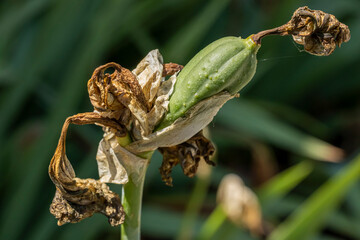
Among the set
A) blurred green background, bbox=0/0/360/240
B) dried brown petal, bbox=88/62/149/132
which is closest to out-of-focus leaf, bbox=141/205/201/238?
blurred green background, bbox=0/0/360/240

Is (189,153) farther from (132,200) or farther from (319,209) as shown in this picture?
(319,209)

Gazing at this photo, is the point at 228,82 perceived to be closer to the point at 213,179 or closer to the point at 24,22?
the point at 213,179

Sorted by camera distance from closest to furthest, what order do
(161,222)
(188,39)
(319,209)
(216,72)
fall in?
(216,72) → (319,209) → (161,222) → (188,39)

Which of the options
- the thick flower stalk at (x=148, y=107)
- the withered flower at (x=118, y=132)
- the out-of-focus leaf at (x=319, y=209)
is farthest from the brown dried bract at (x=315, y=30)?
the out-of-focus leaf at (x=319, y=209)

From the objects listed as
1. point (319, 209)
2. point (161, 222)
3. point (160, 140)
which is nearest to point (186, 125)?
point (160, 140)

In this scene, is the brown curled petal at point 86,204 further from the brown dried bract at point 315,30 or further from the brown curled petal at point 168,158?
the brown dried bract at point 315,30

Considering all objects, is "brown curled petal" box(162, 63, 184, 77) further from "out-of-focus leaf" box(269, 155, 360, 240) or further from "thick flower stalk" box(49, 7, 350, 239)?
"out-of-focus leaf" box(269, 155, 360, 240)
